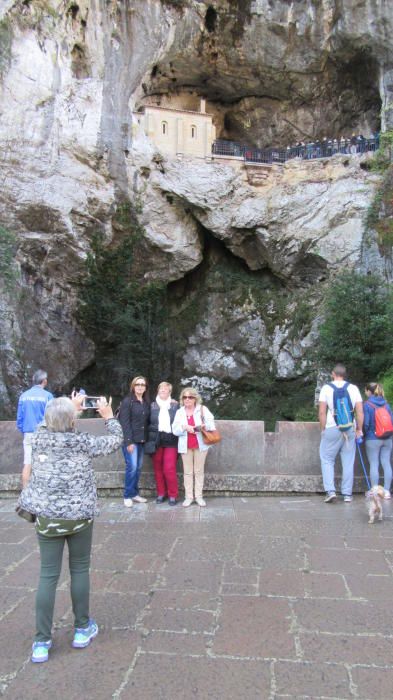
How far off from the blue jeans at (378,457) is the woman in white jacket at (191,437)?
201 cm

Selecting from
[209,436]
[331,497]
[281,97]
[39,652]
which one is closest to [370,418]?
[331,497]

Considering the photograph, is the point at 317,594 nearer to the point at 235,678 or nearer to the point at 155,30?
the point at 235,678

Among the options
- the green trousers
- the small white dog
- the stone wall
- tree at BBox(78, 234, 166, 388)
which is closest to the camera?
the green trousers

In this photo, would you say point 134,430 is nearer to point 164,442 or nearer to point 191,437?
point 164,442

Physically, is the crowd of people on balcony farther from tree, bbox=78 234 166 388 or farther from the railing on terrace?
tree, bbox=78 234 166 388

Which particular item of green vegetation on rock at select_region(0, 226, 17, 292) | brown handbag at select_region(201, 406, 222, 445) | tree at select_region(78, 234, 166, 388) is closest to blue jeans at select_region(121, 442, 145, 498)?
brown handbag at select_region(201, 406, 222, 445)

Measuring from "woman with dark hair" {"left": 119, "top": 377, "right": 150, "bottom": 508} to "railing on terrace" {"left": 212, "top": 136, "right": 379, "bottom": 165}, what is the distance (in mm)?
19871

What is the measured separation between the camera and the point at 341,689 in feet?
7.82

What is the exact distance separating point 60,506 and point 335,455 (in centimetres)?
436

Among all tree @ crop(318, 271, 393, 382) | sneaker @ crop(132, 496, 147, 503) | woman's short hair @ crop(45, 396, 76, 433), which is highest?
tree @ crop(318, 271, 393, 382)

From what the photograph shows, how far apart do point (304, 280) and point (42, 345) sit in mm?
12054

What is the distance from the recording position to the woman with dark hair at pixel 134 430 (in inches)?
235

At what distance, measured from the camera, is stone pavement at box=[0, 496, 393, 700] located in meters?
2.44

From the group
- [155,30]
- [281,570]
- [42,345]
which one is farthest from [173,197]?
[281,570]
